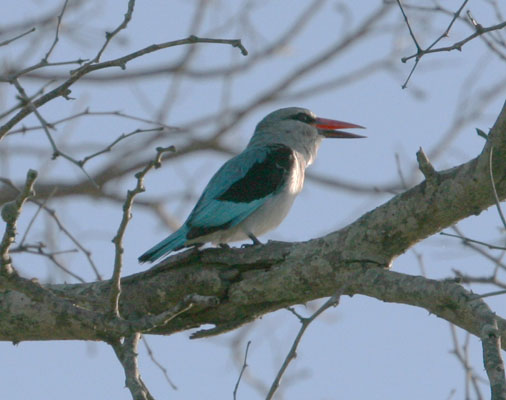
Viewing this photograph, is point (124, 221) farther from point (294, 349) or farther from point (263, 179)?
point (263, 179)

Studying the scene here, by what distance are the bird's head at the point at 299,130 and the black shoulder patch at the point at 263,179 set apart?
0.60 metres

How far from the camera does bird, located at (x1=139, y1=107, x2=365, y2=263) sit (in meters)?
5.45

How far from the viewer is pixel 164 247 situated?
5.30 metres

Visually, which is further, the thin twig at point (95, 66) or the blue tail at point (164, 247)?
the blue tail at point (164, 247)

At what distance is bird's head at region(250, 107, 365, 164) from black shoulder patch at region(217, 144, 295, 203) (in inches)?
23.6

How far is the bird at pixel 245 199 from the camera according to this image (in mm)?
5449

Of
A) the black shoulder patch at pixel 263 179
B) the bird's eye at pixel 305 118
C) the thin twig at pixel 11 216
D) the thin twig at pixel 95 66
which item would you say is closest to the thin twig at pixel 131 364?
the thin twig at pixel 11 216

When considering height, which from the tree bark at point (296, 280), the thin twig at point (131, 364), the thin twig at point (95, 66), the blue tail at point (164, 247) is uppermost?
the blue tail at point (164, 247)

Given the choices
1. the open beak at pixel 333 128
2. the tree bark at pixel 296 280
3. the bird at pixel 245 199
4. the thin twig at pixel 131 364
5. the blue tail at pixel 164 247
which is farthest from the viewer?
the open beak at pixel 333 128

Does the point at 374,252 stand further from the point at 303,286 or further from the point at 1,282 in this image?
the point at 1,282

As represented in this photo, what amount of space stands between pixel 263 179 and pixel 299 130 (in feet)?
3.67

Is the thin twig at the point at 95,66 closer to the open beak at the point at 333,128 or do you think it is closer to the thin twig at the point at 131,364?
the thin twig at the point at 131,364

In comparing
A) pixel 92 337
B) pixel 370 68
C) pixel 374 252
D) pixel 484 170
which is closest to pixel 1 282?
pixel 92 337

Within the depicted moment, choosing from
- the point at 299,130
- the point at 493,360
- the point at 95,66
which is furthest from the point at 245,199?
the point at 493,360
